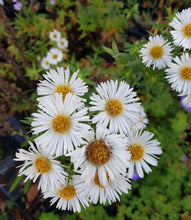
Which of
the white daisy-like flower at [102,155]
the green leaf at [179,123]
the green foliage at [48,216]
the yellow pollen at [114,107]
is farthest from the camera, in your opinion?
the green leaf at [179,123]

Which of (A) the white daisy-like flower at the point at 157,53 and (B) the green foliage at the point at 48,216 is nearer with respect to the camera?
(A) the white daisy-like flower at the point at 157,53

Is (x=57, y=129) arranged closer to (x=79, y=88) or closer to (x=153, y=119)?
(x=79, y=88)

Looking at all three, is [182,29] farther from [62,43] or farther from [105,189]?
[62,43]

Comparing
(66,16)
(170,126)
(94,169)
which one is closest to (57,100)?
(94,169)

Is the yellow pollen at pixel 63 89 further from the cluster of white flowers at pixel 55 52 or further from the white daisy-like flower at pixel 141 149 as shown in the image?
the cluster of white flowers at pixel 55 52

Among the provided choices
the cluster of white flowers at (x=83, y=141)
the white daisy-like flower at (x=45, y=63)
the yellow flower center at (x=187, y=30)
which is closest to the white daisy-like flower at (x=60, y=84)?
the cluster of white flowers at (x=83, y=141)

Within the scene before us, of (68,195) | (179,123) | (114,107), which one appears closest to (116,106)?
(114,107)
